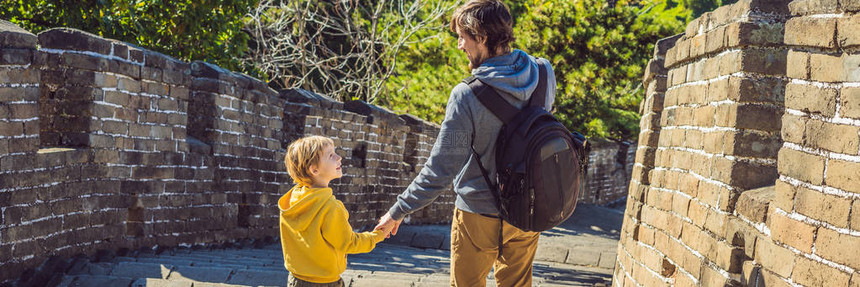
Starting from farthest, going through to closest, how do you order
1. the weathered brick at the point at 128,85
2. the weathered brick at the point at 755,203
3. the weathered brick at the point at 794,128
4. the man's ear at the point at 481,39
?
the weathered brick at the point at 128,85, the man's ear at the point at 481,39, the weathered brick at the point at 755,203, the weathered brick at the point at 794,128

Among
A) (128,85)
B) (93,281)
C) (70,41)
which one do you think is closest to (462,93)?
(93,281)

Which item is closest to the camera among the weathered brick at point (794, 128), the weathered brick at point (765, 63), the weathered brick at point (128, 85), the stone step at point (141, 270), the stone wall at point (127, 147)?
the weathered brick at point (794, 128)

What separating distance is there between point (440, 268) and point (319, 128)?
2.33m

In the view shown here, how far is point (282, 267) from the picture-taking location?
5.25m

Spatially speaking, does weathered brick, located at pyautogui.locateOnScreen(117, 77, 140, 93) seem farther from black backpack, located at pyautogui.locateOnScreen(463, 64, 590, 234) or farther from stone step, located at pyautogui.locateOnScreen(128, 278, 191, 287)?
black backpack, located at pyautogui.locateOnScreen(463, 64, 590, 234)

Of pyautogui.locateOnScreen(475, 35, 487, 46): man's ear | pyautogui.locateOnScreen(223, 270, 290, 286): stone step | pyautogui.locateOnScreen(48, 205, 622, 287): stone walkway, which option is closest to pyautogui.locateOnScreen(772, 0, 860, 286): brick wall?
pyautogui.locateOnScreen(475, 35, 487, 46): man's ear

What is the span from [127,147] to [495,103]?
3.29 m

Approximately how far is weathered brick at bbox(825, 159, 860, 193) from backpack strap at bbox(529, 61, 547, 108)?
1.13 m

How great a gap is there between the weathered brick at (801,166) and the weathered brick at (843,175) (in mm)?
41

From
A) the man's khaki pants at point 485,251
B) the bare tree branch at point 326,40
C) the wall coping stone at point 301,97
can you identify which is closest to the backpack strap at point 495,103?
the man's khaki pants at point 485,251

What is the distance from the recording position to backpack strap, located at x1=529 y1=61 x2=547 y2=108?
3.04m

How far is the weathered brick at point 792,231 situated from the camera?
2158mm

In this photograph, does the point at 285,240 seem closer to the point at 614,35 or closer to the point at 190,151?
the point at 190,151

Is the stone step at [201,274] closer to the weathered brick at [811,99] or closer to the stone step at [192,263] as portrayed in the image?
the stone step at [192,263]
